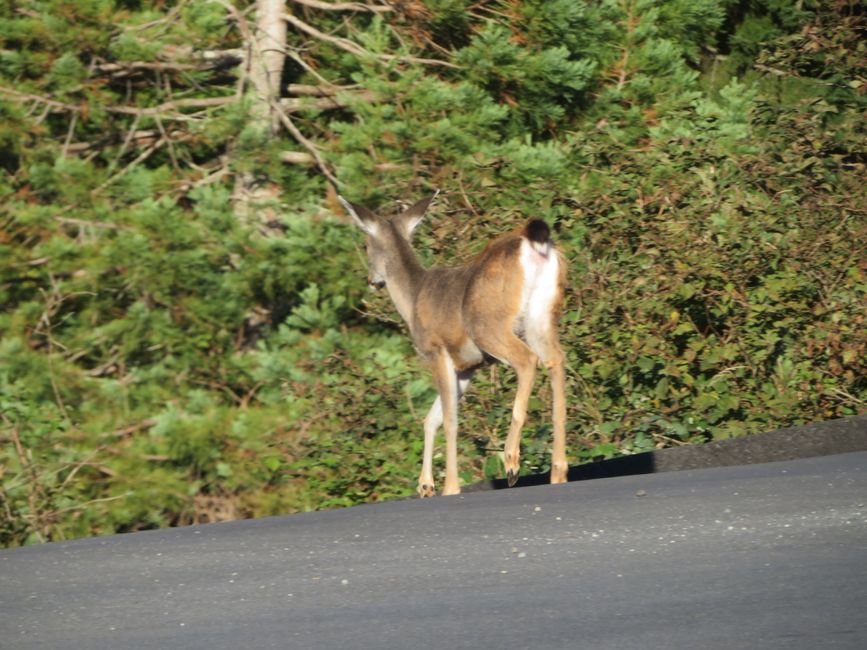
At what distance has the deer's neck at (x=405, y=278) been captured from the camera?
938cm

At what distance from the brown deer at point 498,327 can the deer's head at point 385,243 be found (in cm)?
44

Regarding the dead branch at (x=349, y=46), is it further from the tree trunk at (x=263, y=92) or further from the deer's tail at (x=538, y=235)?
the deer's tail at (x=538, y=235)

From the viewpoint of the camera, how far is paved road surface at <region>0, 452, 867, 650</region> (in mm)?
4332

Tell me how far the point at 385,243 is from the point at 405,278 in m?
0.33

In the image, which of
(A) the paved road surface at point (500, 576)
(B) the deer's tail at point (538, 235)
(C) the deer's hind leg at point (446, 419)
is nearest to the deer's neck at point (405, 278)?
(C) the deer's hind leg at point (446, 419)

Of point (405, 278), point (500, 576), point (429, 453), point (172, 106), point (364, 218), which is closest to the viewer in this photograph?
point (500, 576)

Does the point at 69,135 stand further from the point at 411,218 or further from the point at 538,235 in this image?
the point at 538,235

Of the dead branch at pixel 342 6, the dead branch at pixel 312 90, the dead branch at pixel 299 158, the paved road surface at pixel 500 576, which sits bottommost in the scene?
the paved road surface at pixel 500 576

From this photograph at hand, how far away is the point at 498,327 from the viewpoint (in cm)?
829

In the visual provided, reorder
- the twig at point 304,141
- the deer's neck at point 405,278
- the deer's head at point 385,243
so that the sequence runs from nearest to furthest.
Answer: the deer's neck at point 405,278 → the deer's head at point 385,243 → the twig at point 304,141

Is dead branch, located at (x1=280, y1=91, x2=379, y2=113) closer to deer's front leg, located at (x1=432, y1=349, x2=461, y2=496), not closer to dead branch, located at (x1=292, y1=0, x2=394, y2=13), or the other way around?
dead branch, located at (x1=292, y1=0, x2=394, y2=13)

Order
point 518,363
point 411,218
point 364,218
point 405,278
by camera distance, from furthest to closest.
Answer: point 411,218
point 364,218
point 405,278
point 518,363

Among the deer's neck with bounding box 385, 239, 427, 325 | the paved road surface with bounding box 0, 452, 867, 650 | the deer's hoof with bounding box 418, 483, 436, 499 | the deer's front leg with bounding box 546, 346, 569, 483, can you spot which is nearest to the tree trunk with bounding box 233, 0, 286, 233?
the deer's neck with bounding box 385, 239, 427, 325

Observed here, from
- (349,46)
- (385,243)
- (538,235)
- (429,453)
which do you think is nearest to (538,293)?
(538,235)
